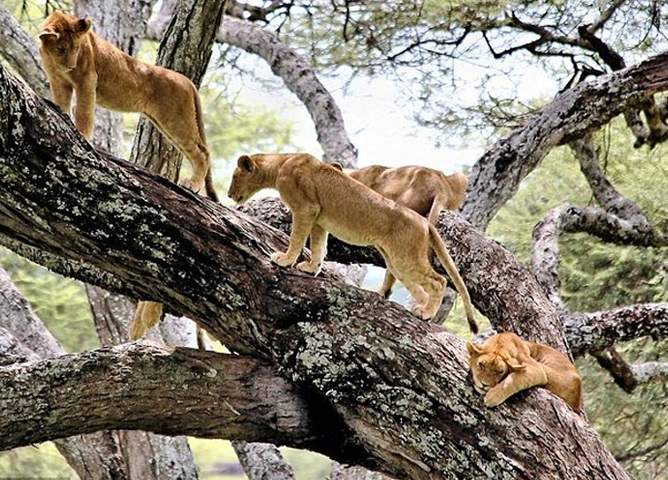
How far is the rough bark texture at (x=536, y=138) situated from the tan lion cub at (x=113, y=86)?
1800 millimetres

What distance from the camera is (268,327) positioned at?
2.52 meters

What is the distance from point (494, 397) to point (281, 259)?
26.6 inches

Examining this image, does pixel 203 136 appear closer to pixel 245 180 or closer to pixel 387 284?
pixel 245 180

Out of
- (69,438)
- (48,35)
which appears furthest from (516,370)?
(69,438)

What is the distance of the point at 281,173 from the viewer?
2.79m

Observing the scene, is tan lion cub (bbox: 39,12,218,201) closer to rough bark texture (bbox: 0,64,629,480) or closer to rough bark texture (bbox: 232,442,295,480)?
rough bark texture (bbox: 0,64,629,480)

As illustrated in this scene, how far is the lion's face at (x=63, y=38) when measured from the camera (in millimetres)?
2508

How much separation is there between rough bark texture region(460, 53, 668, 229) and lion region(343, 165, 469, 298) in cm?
80

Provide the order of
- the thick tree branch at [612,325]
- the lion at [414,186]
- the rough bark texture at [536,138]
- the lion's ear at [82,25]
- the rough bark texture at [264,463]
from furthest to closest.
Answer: the rough bark texture at [536,138] < the rough bark texture at [264,463] < the thick tree branch at [612,325] < the lion at [414,186] < the lion's ear at [82,25]

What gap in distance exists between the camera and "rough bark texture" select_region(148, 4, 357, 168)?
17.4 feet

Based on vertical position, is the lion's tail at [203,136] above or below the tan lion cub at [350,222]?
above

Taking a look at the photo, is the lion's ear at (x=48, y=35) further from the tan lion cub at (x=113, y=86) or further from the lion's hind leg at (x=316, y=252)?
the lion's hind leg at (x=316, y=252)

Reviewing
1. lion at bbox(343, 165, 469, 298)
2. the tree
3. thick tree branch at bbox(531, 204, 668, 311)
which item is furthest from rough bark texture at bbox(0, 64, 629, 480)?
thick tree branch at bbox(531, 204, 668, 311)

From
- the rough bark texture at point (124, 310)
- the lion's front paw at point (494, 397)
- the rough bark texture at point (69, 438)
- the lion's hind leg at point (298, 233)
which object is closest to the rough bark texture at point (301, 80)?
the rough bark texture at point (124, 310)
